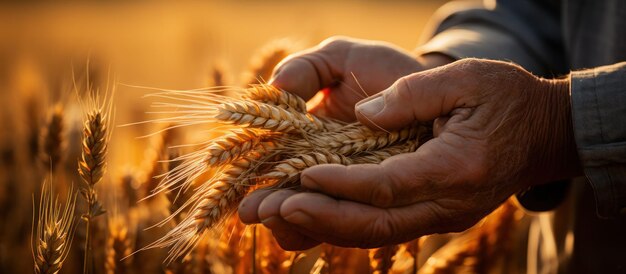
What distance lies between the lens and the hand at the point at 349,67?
7.05ft

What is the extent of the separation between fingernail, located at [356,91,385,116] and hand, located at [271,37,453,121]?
11.6 inches

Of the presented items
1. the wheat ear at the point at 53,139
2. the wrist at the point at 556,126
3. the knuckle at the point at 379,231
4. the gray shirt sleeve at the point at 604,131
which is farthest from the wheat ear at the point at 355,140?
the wheat ear at the point at 53,139

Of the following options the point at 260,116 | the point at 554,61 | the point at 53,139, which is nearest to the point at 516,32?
the point at 554,61

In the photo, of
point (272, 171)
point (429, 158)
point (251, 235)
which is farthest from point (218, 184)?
point (429, 158)

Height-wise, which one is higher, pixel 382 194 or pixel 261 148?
pixel 261 148

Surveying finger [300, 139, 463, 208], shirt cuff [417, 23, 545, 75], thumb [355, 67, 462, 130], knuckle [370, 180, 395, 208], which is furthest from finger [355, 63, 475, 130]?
shirt cuff [417, 23, 545, 75]

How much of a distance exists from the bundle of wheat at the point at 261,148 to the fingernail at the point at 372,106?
0.11 m

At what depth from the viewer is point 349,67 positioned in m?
2.22

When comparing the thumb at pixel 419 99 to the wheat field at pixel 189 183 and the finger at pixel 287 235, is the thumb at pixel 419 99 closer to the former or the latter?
the wheat field at pixel 189 183

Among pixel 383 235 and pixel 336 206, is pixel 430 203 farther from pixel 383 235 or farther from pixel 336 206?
pixel 336 206

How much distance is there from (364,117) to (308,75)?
37cm

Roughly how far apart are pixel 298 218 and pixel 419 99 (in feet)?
1.82

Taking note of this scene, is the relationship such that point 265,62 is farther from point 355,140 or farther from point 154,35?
point 154,35

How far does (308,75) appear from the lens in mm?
2133
